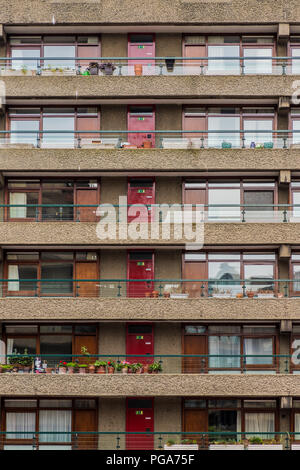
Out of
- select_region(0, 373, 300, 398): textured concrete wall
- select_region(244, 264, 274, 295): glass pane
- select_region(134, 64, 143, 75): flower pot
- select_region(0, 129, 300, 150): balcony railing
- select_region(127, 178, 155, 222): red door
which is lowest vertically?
select_region(0, 373, 300, 398): textured concrete wall

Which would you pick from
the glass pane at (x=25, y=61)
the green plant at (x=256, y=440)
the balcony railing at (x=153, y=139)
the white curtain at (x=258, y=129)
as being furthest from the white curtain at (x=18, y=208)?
the green plant at (x=256, y=440)

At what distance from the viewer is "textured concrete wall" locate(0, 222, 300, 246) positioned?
97.2 feet

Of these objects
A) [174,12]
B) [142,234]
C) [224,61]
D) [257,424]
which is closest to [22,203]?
[142,234]

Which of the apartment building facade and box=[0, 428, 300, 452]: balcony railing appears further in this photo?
the apartment building facade

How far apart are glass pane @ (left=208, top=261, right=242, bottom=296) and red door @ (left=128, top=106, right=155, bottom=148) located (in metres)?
5.62

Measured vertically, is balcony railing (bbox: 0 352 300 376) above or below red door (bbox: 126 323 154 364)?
below

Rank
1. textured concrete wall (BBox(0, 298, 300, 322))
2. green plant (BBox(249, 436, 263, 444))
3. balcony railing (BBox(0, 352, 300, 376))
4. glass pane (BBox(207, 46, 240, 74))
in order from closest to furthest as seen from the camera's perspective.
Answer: green plant (BBox(249, 436, 263, 444)) → balcony railing (BBox(0, 352, 300, 376)) → textured concrete wall (BBox(0, 298, 300, 322)) → glass pane (BBox(207, 46, 240, 74))

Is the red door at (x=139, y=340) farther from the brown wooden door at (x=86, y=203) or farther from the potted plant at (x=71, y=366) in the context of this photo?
the brown wooden door at (x=86, y=203)

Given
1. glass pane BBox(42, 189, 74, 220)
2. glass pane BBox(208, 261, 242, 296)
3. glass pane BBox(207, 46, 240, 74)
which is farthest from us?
glass pane BBox(207, 46, 240, 74)

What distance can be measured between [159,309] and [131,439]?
5042 mm

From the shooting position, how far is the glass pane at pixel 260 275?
98.5ft

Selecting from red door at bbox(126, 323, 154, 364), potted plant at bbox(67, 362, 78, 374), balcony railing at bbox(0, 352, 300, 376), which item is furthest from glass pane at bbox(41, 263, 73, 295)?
potted plant at bbox(67, 362, 78, 374)

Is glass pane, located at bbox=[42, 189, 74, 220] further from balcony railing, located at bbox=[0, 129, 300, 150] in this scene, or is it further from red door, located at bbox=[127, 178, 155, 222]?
red door, located at bbox=[127, 178, 155, 222]

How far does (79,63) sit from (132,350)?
473 inches
